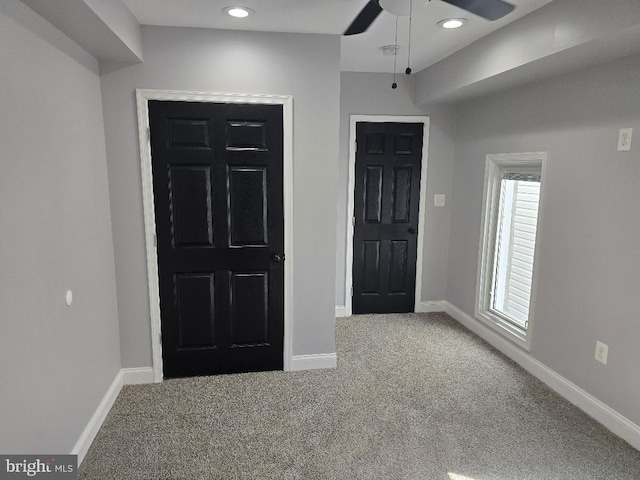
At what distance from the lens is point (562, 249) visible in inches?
113

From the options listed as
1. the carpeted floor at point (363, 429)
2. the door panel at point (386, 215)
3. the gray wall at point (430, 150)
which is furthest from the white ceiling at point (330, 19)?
the carpeted floor at point (363, 429)

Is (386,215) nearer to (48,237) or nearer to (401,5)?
(401,5)

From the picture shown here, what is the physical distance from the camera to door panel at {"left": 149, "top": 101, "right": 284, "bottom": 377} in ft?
9.34

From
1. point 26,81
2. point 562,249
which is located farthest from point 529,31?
point 26,81

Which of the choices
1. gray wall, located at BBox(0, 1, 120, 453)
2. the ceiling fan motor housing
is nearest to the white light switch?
A: the ceiling fan motor housing

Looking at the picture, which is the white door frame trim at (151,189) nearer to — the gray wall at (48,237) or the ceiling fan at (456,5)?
the gray wall at (48,237)

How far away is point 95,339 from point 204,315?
0.76 metres

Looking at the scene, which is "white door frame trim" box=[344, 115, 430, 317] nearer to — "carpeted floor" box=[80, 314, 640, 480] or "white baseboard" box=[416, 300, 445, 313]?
"white baseboard" box=[416, 300, 445, 313]

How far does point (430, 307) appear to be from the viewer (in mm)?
4566

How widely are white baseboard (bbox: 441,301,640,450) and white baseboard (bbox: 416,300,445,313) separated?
1.61 feet

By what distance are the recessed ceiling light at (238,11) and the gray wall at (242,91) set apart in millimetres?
295

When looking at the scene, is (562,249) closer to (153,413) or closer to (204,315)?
(204,315)

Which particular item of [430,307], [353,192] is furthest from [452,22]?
[430,307]

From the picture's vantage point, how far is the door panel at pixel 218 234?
285 centimetres
